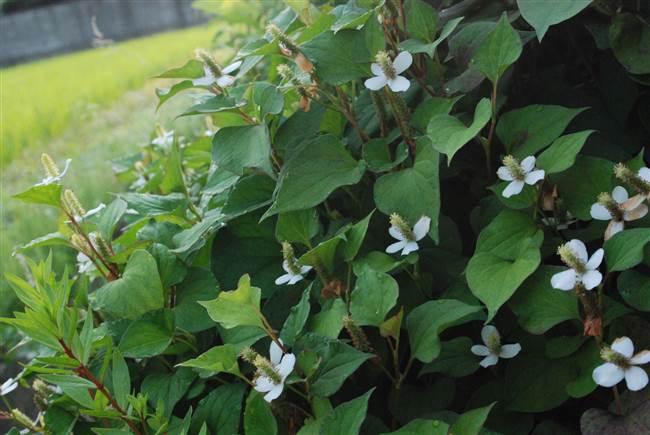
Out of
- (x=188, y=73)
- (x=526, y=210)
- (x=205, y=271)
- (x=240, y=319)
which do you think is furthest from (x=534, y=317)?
(x=188, y=73)

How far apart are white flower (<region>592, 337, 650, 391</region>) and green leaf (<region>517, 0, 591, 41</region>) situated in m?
0.35

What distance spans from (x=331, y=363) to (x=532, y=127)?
421 mm

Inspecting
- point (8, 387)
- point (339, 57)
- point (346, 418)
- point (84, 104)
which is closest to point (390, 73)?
point (339, 57)

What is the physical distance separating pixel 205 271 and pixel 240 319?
223 mm

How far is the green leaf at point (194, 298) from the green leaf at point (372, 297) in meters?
0.25

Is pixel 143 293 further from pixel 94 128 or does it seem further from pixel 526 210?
pixel 94 128

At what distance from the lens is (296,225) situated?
3.42 feet

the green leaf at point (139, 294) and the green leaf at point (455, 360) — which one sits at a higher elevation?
the green leaf at point (139, 294)

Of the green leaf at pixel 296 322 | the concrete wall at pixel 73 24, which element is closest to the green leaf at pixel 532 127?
the green leaf at pixel 296 322

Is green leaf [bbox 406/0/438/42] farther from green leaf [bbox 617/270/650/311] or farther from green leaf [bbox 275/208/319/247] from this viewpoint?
green leaf [bbox 617/270/650/311]

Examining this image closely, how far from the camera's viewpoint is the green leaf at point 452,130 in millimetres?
891

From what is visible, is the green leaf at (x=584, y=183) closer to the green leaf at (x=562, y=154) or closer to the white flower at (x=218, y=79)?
the green leaf at (x=562, y=154)

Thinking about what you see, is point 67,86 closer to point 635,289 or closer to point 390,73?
point 390,73

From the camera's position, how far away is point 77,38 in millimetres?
9547
